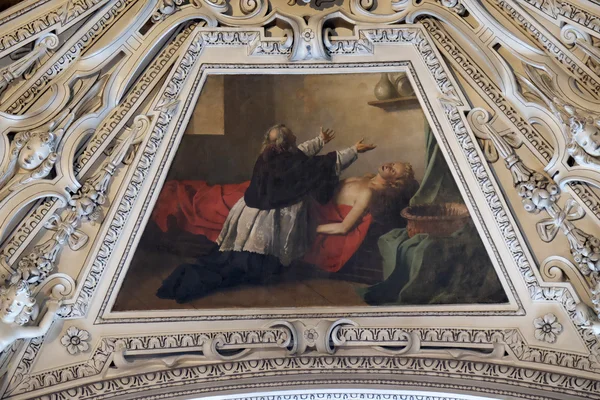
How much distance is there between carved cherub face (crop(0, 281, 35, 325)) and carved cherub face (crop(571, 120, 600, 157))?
5.47 meters

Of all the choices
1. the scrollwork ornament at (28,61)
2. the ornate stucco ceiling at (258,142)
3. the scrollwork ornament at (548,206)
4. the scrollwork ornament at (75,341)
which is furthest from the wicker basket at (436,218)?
the scrollwork ornament at (28,61)

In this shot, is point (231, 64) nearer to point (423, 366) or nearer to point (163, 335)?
point (163, 335)

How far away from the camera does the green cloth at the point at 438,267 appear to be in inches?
312

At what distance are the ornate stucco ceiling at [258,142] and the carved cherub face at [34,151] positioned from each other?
21 mm

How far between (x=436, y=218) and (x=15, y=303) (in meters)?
4.35

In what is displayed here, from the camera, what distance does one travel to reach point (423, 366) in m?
7.71

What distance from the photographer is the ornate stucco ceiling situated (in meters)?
7.40

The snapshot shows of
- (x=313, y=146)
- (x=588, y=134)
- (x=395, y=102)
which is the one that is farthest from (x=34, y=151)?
(x=588, y=134)

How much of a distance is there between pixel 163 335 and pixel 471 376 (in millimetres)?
3212

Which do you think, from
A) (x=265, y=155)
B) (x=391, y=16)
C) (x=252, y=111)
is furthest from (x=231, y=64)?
(x=391, y=16)

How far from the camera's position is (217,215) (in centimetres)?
805

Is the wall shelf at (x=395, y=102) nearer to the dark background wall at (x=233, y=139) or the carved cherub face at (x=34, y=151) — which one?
the dark background wall at (x=233, y=139)

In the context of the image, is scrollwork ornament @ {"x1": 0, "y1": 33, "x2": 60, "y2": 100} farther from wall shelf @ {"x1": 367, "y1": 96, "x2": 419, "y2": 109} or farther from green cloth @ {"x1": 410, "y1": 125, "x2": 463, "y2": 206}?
green cloth @ {"x1": 410, "y1": 125, "x2": 463, "y2": 206}

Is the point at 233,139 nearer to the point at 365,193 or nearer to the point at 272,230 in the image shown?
the point at 272,230
